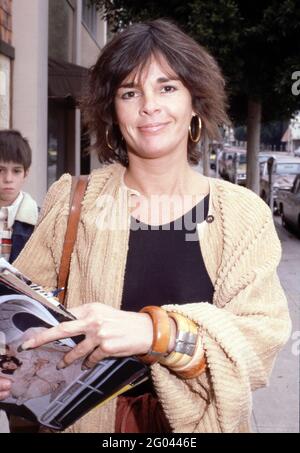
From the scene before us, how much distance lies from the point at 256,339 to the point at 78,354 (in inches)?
17.4

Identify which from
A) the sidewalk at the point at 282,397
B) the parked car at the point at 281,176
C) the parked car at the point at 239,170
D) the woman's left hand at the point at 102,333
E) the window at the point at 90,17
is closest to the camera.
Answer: the woman's left hand at the point at 102,333

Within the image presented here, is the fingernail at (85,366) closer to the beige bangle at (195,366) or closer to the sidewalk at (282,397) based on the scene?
the beige bangle at (195,366)

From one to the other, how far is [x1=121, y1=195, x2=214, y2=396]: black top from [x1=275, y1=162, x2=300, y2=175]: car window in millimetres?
17399

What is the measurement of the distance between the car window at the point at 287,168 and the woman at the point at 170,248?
17263mm

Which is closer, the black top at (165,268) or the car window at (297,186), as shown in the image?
the black top at (165,268)

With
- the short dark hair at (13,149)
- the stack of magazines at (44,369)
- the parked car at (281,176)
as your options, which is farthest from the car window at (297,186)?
the stack of magazines at (44,369)

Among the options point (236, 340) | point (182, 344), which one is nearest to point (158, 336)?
point (182, 344)

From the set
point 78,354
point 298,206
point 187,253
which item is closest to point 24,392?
point 78,354

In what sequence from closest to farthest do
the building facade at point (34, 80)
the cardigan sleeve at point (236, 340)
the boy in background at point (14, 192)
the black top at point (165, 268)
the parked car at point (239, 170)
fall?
the cardigan sleeve at point (236, 340), the black top at point (165, 268), the boy in background at point (14, 192), the building facade at point (34, 80), the parked car at point (239, 170)

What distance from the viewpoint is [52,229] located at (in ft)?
5.84

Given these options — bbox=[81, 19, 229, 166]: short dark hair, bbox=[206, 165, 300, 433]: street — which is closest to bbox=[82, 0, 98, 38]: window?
bbox=[206, 165, 300, 433]: street

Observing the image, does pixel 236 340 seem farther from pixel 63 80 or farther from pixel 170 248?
pixel 63 80

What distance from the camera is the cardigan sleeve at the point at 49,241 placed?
1.76 meters

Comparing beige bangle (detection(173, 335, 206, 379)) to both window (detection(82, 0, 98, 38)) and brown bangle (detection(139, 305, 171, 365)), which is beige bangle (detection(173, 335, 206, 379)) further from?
window (detection(82, 0, 98, 38))
